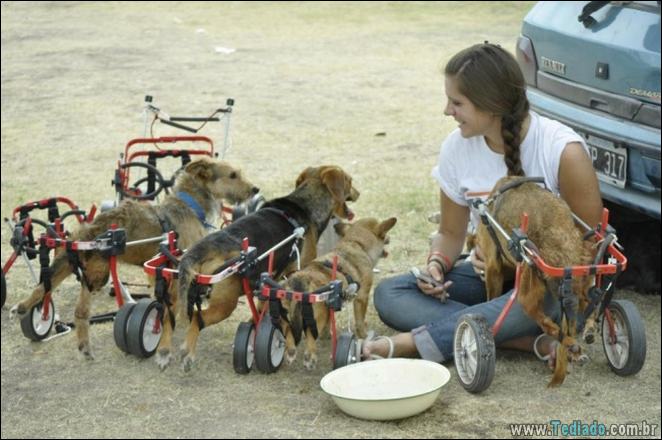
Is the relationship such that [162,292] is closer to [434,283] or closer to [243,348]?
[243,348]

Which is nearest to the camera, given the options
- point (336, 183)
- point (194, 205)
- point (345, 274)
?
point (345, 274)

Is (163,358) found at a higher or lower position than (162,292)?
lower

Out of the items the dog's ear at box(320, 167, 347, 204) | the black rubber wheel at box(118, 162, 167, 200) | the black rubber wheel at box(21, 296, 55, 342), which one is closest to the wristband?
the dog's ear at box(320, 167, 347, 204)

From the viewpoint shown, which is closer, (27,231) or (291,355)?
(291,355)

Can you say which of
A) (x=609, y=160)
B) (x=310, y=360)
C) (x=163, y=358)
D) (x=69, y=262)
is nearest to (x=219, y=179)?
(x=69, y=262)

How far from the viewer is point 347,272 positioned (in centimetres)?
555

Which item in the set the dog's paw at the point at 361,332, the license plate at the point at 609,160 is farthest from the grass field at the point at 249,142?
the license plate at the point at 609,160

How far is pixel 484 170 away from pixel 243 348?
1.46 metres

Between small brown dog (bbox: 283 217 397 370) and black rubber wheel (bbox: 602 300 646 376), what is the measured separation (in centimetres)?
123

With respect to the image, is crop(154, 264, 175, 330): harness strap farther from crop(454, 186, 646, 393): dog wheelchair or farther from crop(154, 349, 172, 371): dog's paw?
crop(454, 186, 646, 393): dog wheelchair

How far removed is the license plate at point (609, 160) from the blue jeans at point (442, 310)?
40.6 inches

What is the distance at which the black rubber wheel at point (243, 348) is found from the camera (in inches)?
205

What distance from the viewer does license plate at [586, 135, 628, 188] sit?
6081 millimetres

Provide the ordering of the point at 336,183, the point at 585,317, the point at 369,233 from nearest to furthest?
the point at 585,317 → the point at 369,233 → the point at 336,183
